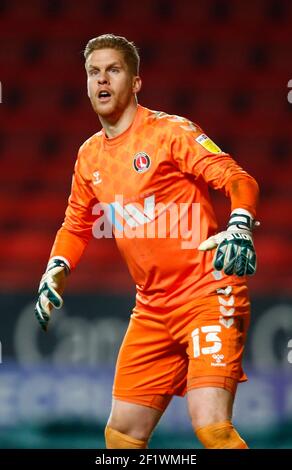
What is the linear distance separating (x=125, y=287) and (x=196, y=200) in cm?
214

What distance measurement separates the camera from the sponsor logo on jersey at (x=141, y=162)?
11.8 feet

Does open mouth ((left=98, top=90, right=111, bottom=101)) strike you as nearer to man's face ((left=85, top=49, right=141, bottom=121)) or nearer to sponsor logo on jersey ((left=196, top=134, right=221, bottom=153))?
man's face ((left=85, top=49, right=141, bottom=121))

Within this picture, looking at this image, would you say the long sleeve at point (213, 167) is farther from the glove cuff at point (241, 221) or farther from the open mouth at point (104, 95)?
the open mouth at point (104, 95)

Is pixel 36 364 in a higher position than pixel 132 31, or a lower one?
lower

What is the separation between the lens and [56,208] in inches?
267

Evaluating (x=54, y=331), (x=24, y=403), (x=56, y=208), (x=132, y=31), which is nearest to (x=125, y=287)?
(x=54, y=331)

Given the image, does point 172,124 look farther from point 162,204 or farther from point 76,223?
Result: point 76,223

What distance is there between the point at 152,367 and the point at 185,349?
143 mm

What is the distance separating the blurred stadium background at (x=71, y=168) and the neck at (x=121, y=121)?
1.96m

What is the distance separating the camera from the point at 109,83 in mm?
3680

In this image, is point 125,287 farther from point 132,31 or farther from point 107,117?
point 132,31

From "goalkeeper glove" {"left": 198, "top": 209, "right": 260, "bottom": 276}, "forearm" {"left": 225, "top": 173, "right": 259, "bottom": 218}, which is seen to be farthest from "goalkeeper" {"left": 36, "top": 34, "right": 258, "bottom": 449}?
"goalkeeper glove" {"left": 198, "top": 209, "right": 260, "bottom": 276}

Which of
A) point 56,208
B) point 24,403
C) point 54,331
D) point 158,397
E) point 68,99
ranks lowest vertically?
point 158,397

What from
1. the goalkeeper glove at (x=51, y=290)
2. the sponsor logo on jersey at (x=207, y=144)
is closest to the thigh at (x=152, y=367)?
the goalkeeper glove at (x=51, y=290)
